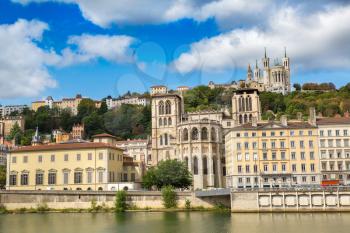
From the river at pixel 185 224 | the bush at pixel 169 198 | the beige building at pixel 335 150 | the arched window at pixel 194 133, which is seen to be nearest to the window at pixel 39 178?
the river at pixel 185 224

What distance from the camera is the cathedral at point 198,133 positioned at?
8344 centimetres

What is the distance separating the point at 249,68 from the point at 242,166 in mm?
121182

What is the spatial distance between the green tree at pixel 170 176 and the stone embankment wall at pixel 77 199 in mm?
5788

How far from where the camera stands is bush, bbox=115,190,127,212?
63069 millimetres

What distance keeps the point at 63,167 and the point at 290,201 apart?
36.5 meters

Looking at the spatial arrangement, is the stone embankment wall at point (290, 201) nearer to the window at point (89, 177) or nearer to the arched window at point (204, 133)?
the window at point (89, 177)

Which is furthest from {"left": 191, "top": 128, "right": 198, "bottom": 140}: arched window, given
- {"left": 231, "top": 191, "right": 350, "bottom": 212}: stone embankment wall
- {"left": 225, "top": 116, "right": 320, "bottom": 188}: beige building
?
{"left": 231, "top": 191, "right": 350, "bottom": 212}: stone embankment wall

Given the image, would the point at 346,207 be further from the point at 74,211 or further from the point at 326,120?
the point at 74,211

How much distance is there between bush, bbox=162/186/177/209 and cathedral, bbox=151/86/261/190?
18.4m

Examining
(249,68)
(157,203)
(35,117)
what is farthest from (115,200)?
(249,68)

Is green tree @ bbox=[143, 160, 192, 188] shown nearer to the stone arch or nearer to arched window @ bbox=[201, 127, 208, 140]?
the stone arch

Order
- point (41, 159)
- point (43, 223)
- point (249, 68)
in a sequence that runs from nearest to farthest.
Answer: point (43, 223)
point (41, 159)
point (249, 68)

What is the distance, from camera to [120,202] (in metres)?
63.1

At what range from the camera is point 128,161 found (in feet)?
281
